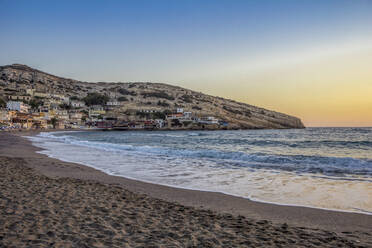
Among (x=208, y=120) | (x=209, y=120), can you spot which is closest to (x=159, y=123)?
(x=208, y=120)

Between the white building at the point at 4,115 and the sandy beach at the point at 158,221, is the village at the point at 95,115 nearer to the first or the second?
the white building at the point at 4,115

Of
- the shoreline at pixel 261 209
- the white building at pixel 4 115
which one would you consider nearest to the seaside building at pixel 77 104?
the white building at pixel 4 115

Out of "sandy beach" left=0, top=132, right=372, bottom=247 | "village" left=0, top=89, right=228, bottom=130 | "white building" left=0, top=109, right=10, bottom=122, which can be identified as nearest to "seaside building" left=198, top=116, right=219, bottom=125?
"village" left=0, top=89, right=228, bottom=130

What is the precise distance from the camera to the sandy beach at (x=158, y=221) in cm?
368

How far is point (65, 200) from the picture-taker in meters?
5.71

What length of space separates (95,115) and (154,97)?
1628 inches

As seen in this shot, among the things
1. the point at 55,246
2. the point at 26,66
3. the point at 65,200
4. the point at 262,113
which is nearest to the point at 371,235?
the point at 55,246

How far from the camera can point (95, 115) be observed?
123688 millimetres

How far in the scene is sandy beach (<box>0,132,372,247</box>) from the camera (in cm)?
368

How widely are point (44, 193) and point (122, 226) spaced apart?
3.02 m

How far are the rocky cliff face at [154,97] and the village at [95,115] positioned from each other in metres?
4.94

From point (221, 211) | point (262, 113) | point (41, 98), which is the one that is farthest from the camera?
point (262, 113)

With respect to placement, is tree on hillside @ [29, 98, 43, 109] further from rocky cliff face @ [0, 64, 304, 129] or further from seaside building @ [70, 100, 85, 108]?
seaside building @ [70, 100, 85, 108]

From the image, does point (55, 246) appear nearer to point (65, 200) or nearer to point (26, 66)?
point (65, 200)
